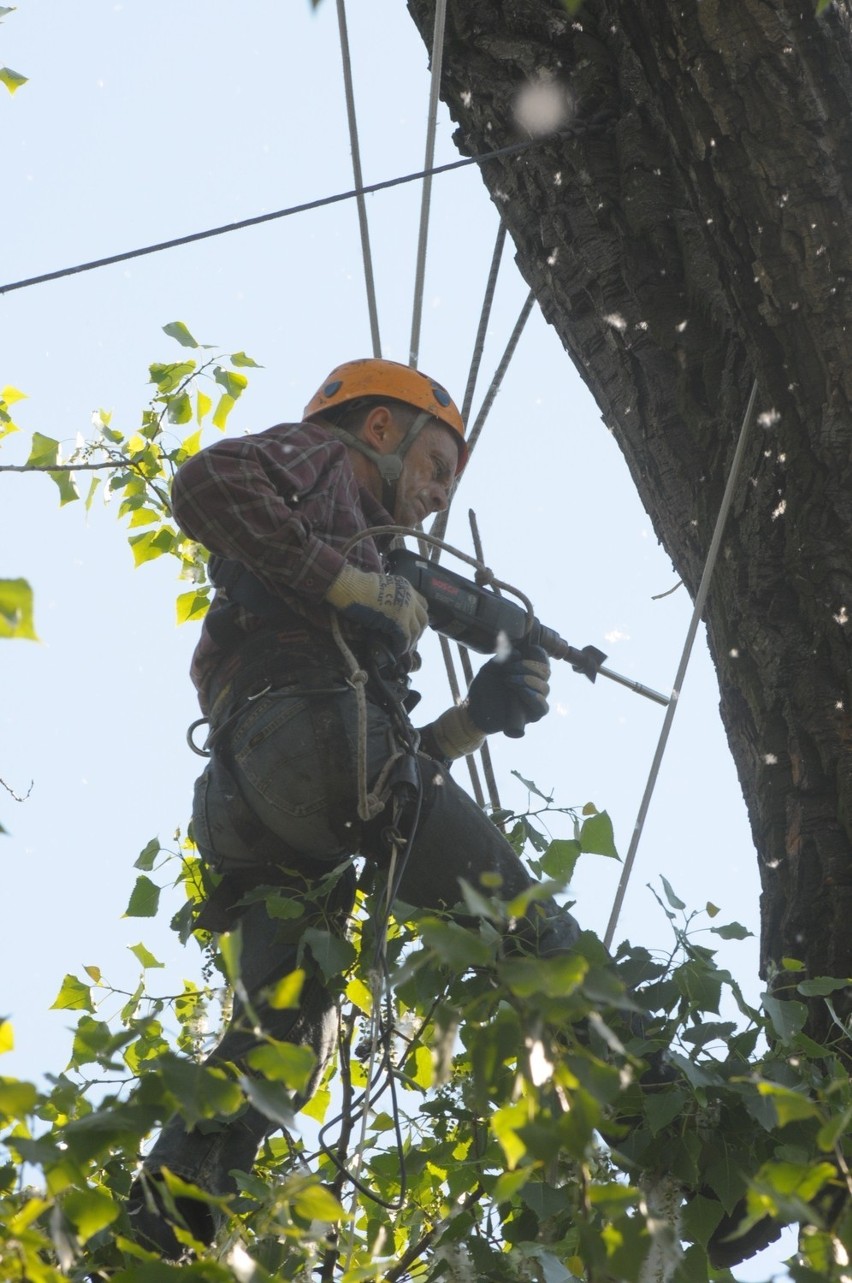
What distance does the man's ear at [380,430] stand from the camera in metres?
3.17

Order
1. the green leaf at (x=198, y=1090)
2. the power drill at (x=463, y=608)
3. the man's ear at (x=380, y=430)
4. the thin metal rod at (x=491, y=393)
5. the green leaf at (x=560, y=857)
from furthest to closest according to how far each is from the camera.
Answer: the thin metal rod at (x=491, y=393) < the man's ear at (x=380, y=430) < the power drill at (x=463, y=608) < the green leaf at (x=560, y=857) < the green leaf at (x=198, y=1090)

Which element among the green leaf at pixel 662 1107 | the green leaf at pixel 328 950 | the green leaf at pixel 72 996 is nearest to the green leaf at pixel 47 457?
the green leaf at pixel 72 996

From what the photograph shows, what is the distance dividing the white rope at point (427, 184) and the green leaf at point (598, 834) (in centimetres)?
139

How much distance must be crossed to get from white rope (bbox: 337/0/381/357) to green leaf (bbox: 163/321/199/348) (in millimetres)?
456

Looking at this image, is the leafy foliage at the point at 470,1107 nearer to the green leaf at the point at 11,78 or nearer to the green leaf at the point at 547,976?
the green leaf at the point at 547,976

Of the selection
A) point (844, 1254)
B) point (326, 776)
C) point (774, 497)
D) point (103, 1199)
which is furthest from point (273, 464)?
point (844, 1254)

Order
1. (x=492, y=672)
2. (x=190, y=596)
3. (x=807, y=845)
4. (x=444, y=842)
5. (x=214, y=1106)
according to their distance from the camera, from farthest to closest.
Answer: (x=190, y=596) < (x=492, y=672) < (x=444, y=842) < (x=807, y=845) < (x=214, y=1106)

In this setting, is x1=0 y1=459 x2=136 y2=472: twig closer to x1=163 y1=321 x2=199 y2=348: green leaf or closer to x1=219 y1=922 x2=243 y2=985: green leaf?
x1=163 y1=321 x2=199 y2=348: green leaf

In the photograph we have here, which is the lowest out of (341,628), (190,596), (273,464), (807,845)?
(807,845)

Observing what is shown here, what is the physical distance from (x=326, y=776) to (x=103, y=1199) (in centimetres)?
124

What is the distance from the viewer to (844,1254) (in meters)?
1.28

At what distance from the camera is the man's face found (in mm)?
3119

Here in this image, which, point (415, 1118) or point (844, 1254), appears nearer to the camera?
point (844, 1254)

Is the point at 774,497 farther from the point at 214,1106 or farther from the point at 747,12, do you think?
the point at 214,1106
